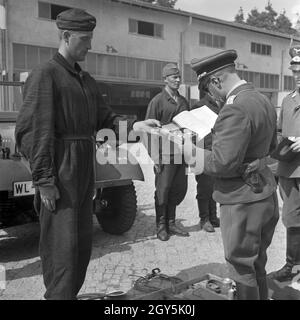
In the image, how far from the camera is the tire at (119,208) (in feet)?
17.1

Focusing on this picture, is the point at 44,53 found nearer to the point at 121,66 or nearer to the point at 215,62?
the point at 121,66

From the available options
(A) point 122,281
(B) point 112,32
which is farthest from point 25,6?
(A) point 122,281

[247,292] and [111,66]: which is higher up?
[111,66]

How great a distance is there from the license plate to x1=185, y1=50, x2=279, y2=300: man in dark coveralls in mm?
2115

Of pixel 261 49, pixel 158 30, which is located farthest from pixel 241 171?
pixel 261 49

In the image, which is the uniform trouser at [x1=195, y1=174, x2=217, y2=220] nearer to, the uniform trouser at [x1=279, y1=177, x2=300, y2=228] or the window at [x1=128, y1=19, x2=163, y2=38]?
the uniform trouser at [x1=279, y1=177, x2=300, y2=228]

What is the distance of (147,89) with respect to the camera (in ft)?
81.1

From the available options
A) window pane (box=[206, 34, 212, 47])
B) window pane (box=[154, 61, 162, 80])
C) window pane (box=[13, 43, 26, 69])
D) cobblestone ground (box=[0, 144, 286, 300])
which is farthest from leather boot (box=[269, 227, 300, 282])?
window pane (box=[206, 34, 212, 47])

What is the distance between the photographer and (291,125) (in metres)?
3.89

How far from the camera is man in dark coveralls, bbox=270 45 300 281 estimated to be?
386 centimetres

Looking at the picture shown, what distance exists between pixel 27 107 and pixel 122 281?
189 cm

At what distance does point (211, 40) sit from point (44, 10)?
430 inches

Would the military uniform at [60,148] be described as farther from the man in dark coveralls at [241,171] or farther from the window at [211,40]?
the window at [211,40]
